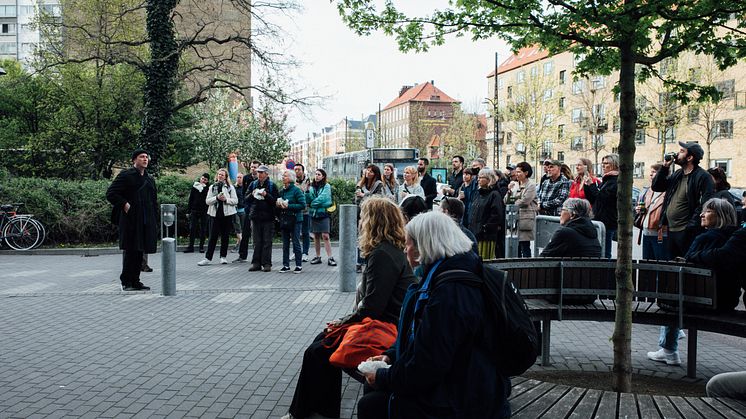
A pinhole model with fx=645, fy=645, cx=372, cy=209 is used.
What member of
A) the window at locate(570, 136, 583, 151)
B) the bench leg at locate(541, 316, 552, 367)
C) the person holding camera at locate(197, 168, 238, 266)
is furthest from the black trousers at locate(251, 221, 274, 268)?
the window at locate(570, 136, 583, 151)

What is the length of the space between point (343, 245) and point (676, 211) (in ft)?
16.1

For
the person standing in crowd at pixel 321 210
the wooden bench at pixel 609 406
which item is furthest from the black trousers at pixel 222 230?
the wooden bench at pixel 609 406

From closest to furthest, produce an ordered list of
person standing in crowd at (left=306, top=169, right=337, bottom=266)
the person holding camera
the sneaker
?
the sneaker → person standing in crowd at (left=306, top=169, right=337, bottom=266) → the person holding camera

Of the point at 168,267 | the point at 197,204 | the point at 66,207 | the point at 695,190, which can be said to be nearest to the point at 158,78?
the point at 66,207

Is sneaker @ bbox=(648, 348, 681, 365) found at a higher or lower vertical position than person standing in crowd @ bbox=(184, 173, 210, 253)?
lower

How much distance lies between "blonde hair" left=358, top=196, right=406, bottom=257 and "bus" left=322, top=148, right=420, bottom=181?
2431 centimetres

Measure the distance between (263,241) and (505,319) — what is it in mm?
10486

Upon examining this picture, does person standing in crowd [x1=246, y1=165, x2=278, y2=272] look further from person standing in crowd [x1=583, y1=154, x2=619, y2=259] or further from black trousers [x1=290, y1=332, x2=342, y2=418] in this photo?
black trousers [x1=290, y1=332, x2=342, y2=418]

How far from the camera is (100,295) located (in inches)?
403

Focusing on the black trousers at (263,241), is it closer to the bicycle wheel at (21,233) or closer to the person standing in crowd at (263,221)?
the person standing in crowd at (263,221)

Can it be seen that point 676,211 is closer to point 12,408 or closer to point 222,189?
point 12,408

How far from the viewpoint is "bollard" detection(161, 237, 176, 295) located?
10.0 metres

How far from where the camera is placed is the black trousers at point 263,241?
42.5ft

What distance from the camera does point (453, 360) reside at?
296 cm
